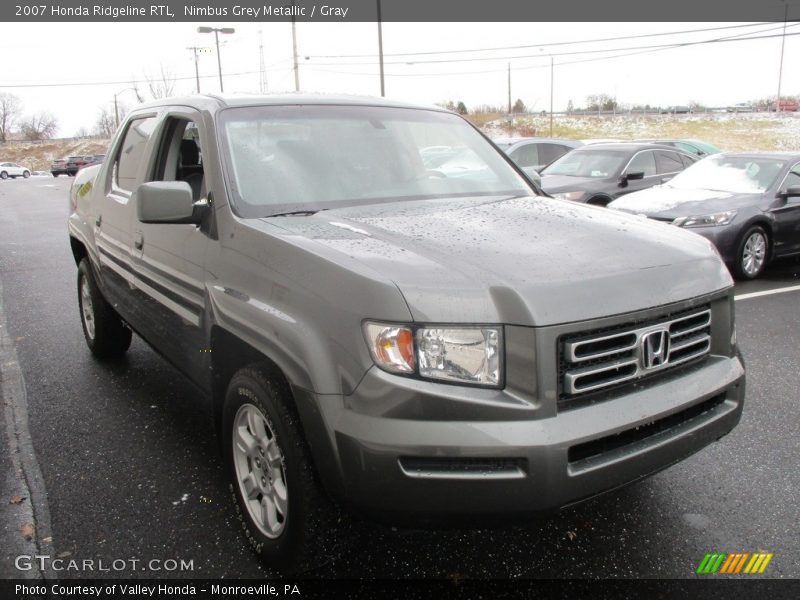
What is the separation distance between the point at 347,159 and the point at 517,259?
1.31 m

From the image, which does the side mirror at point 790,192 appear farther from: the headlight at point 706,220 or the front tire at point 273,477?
the front tire at point 273,477

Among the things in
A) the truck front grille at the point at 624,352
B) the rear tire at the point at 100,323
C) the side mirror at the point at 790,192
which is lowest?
the rear tire at the point at 100,323

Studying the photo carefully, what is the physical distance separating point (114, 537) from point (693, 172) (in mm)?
8932

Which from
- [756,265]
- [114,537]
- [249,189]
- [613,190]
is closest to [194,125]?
[249,189]

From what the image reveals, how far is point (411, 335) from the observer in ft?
6.89

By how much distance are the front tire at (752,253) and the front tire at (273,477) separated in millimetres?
7098

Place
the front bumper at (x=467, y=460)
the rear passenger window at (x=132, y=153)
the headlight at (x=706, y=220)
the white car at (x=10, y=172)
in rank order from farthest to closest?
1. the white car at (x=10, y=172)
2. the headlight at (x=706, y=220)
3. the rear passenger window at (x=132, y=153)
4. the front bumper at (x=467, y=460)

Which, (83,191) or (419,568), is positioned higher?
(83,191)

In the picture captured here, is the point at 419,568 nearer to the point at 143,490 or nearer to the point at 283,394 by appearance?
the point at 283,394

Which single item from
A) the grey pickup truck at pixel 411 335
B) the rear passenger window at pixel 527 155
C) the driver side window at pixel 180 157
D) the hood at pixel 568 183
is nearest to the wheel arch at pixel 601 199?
the hood at pixel 568 183

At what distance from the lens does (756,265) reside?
328 inches

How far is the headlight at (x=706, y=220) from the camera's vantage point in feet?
A: 26.4

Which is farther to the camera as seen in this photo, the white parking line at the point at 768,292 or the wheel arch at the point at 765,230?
the wheel arch at the point at 765,230

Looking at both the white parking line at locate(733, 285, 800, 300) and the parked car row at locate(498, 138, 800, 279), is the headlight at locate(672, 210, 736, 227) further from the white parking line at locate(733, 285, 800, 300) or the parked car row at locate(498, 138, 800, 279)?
the white parking line at locate(733, 285, 800, 300)
